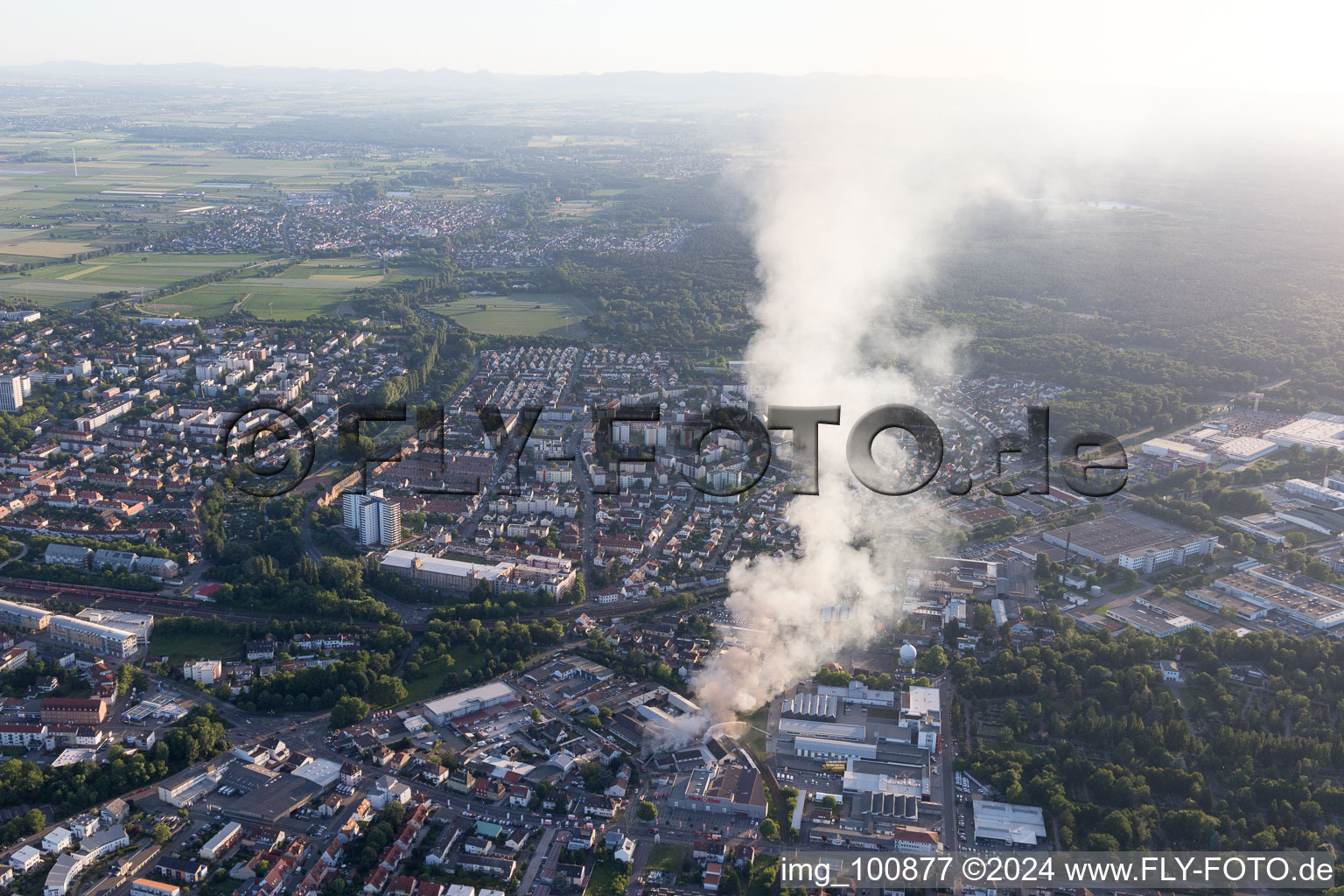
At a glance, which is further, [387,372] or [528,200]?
[528,200]

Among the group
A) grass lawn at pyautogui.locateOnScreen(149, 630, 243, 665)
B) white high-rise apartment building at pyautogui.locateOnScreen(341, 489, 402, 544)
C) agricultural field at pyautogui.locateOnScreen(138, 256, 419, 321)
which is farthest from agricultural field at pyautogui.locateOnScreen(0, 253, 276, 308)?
grass lawn at pyautogui.locateOnScreen(149, 630, 243, 665)

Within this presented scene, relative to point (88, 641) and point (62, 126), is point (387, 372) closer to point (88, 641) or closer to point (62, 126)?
point (88, 641)

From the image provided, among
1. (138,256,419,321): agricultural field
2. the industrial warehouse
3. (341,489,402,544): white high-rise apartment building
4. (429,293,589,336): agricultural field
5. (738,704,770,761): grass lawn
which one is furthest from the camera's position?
(138,256,419,321): agricultural field

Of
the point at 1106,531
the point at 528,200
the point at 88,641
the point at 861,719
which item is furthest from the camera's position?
the point at 528,200

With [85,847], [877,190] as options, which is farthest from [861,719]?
[877,190]

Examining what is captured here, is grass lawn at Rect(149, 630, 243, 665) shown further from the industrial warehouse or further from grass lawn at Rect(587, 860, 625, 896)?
grass lawn at Rect(587, 860, 625, 896)

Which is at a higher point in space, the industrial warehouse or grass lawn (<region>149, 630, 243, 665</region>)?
the industrial warehouse

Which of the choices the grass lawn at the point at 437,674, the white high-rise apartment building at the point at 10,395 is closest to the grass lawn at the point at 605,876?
the grass lawn at the point at 437,674
